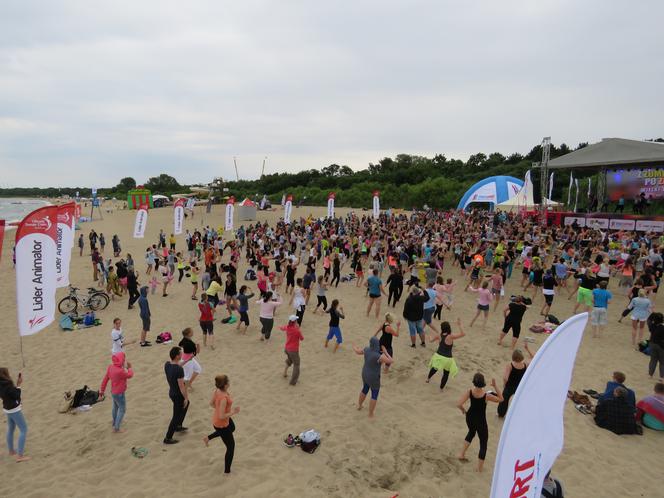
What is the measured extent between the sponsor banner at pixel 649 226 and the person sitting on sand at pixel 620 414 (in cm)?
1872

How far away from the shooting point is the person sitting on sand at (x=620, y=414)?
582 centimetres

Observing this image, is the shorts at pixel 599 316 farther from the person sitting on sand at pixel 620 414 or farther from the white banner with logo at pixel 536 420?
the white banner with logo at pixel 536 420

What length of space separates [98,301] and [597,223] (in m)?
25.5

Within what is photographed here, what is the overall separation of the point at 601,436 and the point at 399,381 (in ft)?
10.4

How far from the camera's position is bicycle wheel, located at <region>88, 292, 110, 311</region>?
1198 cm

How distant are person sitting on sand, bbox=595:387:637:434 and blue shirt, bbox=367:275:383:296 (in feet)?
17.7

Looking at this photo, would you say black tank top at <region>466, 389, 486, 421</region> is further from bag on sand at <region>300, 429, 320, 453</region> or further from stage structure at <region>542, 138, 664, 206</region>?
stage structure at <region>542, 138, 664, 206</region>

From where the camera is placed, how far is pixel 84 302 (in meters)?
12.0

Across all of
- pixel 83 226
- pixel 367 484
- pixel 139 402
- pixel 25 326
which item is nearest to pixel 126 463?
pixel 139 402

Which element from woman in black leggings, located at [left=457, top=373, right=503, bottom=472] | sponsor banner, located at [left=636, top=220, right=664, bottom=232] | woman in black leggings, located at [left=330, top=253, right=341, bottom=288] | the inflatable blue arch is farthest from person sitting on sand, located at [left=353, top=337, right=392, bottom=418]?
the inflatable blue arch

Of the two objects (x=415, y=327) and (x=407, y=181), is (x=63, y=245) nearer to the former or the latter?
(x=415, y=327)

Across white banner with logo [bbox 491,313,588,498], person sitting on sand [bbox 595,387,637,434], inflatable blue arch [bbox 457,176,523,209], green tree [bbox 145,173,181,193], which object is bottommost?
person sitting on sand [bbox 595,387,637,434]

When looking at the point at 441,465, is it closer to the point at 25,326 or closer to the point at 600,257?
the point at 25,326

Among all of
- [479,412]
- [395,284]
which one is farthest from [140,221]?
[479,412]
